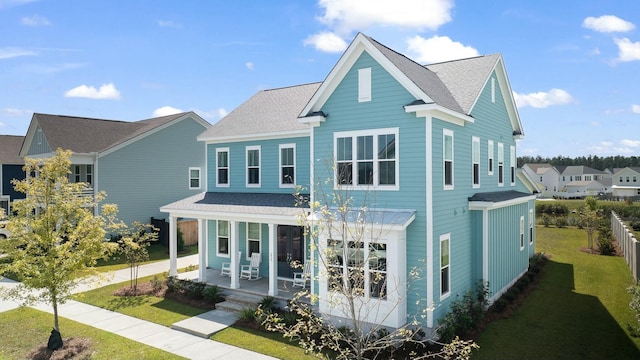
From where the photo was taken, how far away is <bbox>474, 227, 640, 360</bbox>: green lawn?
35.9 feet

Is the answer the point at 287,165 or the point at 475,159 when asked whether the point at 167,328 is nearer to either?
the point at 287,165

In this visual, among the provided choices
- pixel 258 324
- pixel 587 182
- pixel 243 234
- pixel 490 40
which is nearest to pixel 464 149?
pixel 490 40

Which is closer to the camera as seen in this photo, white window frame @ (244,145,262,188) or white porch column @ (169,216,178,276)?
white porch column @ (169,216,178,276)

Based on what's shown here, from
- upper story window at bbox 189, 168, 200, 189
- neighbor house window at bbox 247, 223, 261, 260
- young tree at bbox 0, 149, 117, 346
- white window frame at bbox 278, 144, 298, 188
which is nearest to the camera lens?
young tree at bbox 0, 149, 117, 346

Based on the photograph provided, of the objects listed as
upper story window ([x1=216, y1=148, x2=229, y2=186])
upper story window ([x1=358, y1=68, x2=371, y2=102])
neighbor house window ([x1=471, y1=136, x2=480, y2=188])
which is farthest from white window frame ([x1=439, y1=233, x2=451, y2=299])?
upper story window ([x1=216, y1=148, x2=229, y2=186])

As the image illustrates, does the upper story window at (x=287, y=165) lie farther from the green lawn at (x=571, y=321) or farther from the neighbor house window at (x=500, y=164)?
the green lawn at (x=571, y=321)

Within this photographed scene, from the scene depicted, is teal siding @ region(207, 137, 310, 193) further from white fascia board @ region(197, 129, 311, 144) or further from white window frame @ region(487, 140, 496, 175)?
white window frame @ region(487, 140, 496, 175)

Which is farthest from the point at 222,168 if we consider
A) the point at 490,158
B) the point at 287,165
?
the point at 490,158

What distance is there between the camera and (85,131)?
94.4 ft

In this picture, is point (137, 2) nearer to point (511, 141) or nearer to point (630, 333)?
point (511, 141)

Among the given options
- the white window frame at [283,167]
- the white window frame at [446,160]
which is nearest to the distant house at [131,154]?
the white window frame at [283,167]

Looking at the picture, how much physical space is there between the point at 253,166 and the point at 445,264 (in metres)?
9.58

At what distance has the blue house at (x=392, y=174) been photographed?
38.4 ft

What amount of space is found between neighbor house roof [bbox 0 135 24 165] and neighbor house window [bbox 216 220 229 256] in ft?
83.0
